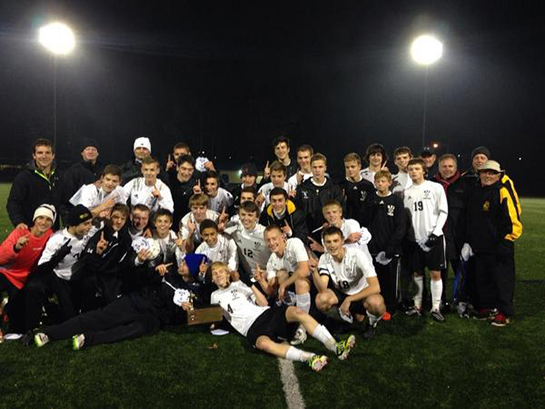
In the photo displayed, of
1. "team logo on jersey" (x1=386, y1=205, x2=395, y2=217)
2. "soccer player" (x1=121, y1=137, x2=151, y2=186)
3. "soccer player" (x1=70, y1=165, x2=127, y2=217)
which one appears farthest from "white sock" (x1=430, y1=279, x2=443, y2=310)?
"soccer player" (x1=121, y1=137, x2=151, y2=186)

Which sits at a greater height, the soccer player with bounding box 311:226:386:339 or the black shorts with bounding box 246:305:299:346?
the soccer player with bounding box 311:226:386:339

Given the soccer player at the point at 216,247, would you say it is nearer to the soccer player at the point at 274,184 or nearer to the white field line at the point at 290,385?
the soccer player at the point at 274,184

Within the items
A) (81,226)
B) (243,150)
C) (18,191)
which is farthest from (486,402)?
(243,150)

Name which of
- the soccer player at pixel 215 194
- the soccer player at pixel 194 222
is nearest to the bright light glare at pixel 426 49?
the soccer player at pixel 215 194

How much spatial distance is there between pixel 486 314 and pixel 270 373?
3.05 metres

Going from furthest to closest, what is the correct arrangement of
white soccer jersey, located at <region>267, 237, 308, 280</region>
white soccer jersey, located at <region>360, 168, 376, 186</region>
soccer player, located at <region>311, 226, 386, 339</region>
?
white soccer jersey, located at <region>360, 168, 376, 186</region>, white soccer jersey, located at <region>267, 237, 308, 280</region>, soccer player, located at <region>311, 226, 386, 339</region>

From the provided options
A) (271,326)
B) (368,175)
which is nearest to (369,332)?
(271,326)

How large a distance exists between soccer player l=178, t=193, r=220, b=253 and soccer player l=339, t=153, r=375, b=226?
1.82m

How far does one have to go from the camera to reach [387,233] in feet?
16.0

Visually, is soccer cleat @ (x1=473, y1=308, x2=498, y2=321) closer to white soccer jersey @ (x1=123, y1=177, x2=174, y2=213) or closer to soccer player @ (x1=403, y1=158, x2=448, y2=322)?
soccer player @ (x1=403, y1=158, x2=448, y2=322)

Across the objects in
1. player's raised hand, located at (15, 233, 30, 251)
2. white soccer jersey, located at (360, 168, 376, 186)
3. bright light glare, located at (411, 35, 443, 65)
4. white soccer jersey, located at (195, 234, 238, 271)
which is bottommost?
white soccer jersey, located at (195, 234, 238, 271)

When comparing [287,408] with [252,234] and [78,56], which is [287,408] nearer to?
[252,234]

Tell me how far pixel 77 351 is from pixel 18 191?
103 inches

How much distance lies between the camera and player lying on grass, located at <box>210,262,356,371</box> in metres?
3.56
